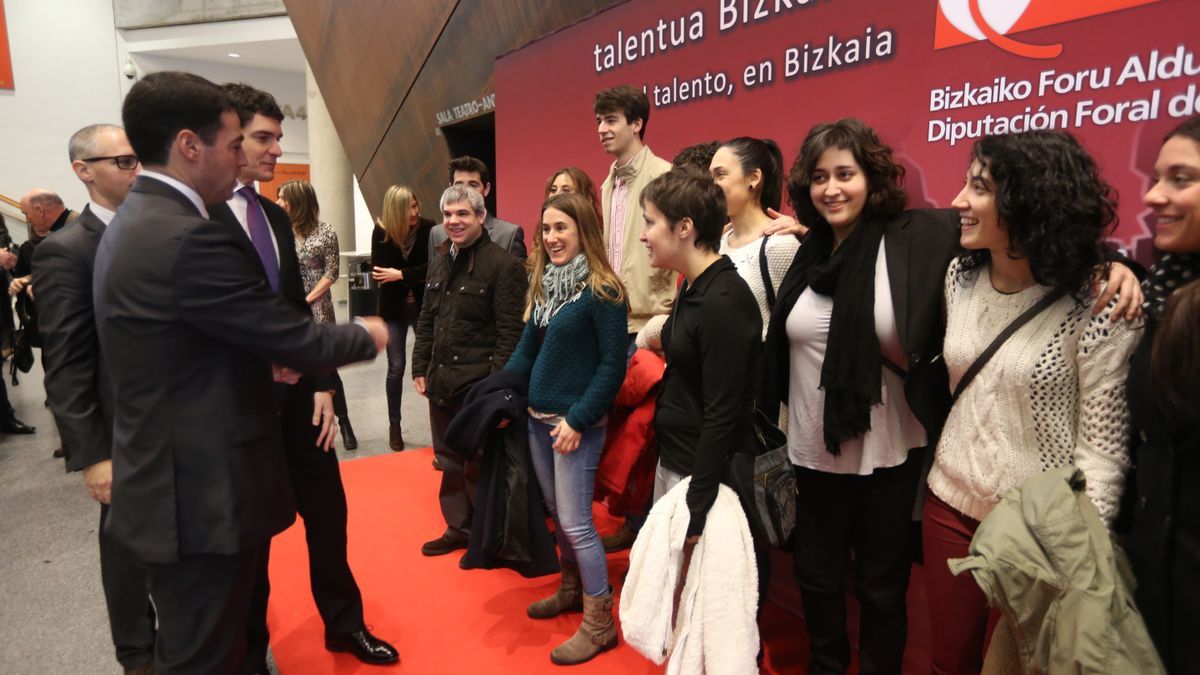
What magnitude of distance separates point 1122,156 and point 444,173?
18.8 feet

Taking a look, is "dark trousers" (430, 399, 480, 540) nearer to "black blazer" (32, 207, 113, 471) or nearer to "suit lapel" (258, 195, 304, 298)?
"suit lapel" (258, 195, 304, 298)

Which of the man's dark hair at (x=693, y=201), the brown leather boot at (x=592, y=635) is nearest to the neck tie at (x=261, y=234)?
the man's dark hair at (x=693, y=201)

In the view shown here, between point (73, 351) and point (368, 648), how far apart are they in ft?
4.44

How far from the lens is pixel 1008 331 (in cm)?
154

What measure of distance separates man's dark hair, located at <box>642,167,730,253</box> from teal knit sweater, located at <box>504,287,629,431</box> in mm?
491

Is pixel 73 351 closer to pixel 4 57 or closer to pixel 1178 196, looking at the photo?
pixel 1178 196

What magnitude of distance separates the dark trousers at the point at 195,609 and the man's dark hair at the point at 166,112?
0.93 meters

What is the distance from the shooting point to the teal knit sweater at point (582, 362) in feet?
7.41

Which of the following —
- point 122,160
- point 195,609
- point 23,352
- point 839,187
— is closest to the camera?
point 195,609

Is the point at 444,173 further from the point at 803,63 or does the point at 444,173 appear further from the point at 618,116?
the point at 803,63

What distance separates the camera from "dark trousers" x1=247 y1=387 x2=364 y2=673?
7.25ft

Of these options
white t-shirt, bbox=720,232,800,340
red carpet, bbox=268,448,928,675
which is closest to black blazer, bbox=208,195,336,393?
red carpet, bbox=268,448,928,675

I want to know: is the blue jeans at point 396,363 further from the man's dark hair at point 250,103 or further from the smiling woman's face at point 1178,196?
the smiling woman's face at point 1178,196

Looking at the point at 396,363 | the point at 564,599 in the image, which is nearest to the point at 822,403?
the point at 564,599
